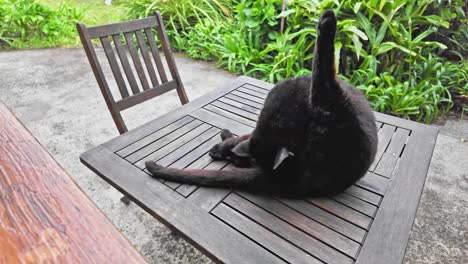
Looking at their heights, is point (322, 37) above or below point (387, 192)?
above

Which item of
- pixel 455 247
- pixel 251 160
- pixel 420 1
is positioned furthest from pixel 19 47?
pixel 455 247

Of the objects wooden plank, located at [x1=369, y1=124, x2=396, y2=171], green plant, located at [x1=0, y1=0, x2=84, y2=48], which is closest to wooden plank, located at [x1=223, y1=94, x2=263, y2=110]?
wooden plank, located at [x1=369, y1=124, x2=396, y2=171]

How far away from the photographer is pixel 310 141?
3.20 feet

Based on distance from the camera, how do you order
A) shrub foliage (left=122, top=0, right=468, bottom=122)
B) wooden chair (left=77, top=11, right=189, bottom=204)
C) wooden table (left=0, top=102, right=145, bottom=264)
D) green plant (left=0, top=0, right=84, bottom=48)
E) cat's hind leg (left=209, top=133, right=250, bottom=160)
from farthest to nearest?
green plant (left=0, top=0, right=84, bottom=48)
shrub foliage (left=122, top=0, right=468, bottom=122)
wooden chair (left=77, top=11, right=189, bottom=204)
cat's hind leg (left=209, top=133, right=250, bottom=160)
wooden table (left=0, top=102, right=145, bottom=264)

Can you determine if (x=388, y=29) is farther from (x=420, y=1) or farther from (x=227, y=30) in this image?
(x=227, y=30)

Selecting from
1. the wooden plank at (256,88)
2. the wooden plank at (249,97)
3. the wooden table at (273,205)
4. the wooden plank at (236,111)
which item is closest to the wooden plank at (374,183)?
the wooden table at (273,205)

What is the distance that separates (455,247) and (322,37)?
178 cm

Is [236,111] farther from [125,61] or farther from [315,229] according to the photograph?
[315,229]

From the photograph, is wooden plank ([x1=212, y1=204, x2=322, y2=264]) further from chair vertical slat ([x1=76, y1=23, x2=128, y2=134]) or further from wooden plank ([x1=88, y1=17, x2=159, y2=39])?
wooden plank ([x1=88, y1=17, x2=159, y2=39])

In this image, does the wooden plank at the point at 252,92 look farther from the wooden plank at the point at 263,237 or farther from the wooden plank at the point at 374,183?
the wooden plank at the point at 263,237

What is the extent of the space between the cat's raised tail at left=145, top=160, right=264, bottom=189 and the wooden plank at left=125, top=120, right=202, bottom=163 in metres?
0.18

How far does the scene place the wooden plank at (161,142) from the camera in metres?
1.31

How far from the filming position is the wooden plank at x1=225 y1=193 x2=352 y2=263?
867mm

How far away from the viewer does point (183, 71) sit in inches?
164
